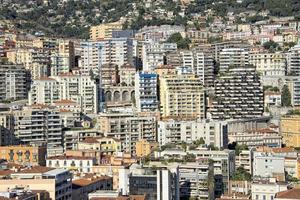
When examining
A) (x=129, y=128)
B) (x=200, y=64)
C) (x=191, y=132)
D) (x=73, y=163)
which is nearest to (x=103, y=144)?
(x=129, y=128)

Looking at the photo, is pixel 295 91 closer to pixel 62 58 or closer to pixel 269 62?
pixel 269 62

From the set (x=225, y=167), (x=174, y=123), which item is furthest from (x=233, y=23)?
(x=225, y=167)

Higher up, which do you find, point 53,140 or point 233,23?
point 233,23

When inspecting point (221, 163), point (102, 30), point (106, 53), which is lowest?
point (221, 163)

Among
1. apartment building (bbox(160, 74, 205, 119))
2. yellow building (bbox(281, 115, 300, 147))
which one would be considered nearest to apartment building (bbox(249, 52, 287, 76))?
apartment building (bbox(160, 74, 205, 119))

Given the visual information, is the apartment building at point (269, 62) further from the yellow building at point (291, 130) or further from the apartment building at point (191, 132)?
the apartment building at point (191, 132)

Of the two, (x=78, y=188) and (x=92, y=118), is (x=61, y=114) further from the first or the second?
(x=78, y=188)

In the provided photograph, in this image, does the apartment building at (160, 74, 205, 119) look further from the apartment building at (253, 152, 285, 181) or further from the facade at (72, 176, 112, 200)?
the facade at (72, 176, 112, 200)
